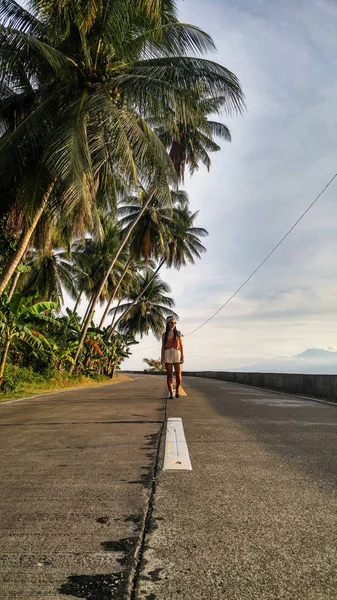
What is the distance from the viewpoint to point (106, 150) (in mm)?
12883

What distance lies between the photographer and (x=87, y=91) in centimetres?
1230

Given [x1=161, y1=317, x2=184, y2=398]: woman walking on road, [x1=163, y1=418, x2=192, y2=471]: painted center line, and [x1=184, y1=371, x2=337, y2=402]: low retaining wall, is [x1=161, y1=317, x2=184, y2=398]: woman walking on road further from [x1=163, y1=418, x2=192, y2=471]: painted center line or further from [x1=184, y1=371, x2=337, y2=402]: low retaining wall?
[x1=163, y1=418, x2=192, y2=471]: painted center line

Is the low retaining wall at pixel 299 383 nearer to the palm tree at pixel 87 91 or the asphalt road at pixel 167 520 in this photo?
the palm tree at pixel 87 91

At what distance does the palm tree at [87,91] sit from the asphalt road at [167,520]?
25.6 ft

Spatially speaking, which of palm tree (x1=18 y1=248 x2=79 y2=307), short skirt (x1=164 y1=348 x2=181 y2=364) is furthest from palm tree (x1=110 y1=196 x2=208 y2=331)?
short skirt (x1=164 y1=348 x2=181 y2=364)

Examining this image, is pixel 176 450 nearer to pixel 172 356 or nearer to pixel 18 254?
pixel 172 356

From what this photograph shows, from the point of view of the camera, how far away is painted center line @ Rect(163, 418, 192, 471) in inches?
131

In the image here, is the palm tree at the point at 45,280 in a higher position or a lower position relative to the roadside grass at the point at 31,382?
higher

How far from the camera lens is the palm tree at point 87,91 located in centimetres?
1102

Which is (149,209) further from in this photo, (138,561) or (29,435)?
(138,561)

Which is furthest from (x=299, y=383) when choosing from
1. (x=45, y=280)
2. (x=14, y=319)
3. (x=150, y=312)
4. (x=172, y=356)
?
(x=150, y=312)

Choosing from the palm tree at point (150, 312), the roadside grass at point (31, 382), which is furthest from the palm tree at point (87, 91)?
the palm tree at point (150, 312)

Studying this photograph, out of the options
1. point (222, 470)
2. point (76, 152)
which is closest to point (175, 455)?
point (222, 470)

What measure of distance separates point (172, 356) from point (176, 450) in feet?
18.4
